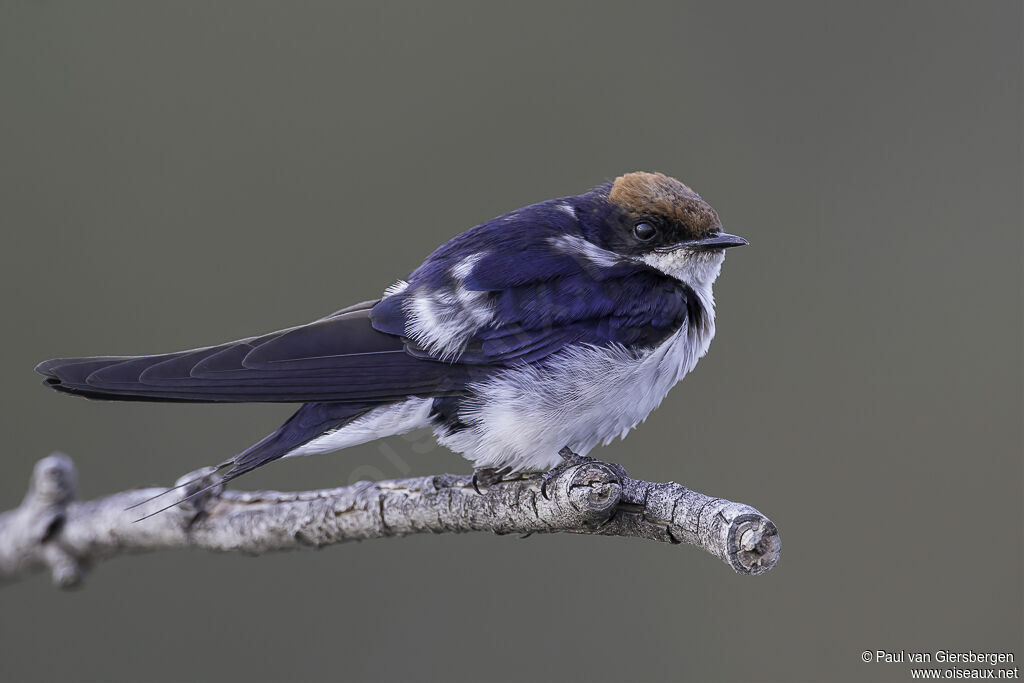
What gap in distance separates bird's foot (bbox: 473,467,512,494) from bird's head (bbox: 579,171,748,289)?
50cm

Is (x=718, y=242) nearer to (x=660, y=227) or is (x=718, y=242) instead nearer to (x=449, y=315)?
(x=660, y=227)

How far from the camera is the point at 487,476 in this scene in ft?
5.96

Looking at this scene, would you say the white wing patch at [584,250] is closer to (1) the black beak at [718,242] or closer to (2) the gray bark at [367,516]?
(1) the black beak at [718,242]

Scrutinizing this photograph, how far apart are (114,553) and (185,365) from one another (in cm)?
67

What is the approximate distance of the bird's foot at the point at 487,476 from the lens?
179cm

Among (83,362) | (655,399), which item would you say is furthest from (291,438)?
(655,399)

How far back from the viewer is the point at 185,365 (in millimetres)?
1684

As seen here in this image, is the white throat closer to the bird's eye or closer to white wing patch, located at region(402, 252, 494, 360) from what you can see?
the bird's eye

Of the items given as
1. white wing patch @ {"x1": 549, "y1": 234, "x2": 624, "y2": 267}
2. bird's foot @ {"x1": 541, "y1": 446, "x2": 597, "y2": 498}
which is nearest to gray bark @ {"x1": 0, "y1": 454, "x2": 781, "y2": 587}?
bird's foot @ {"x1": 541, "y1": 446, "x2": 597, "y2": 498}

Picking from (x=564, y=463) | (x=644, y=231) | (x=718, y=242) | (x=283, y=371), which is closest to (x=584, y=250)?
(x=644, y=231)

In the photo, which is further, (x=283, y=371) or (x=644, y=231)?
(x=644, y=231)

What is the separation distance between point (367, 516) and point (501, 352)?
1.30ft

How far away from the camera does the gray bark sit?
4.42 ft

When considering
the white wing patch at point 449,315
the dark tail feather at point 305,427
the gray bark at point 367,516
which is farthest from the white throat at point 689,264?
the dark tail feather at point 305,427
